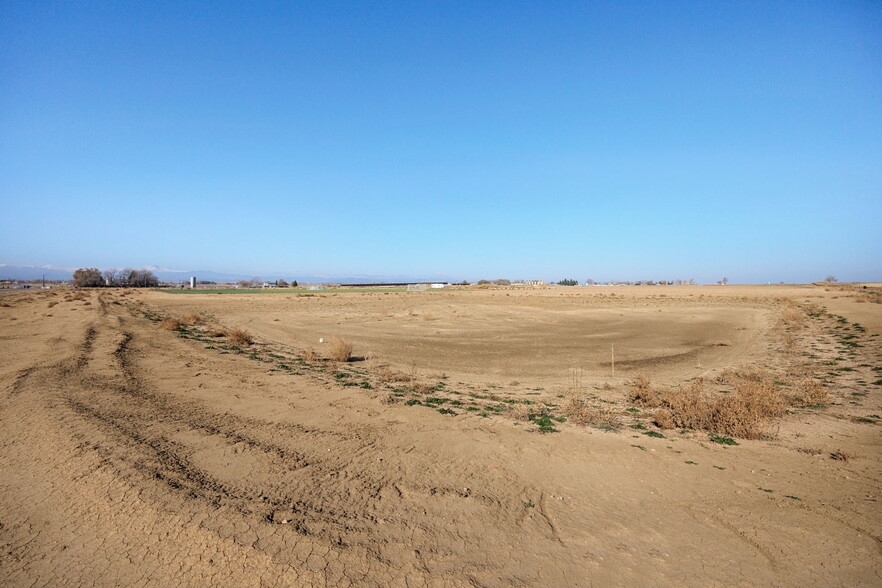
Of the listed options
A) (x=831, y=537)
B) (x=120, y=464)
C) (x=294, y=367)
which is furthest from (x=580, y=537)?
(x=294, y=367)

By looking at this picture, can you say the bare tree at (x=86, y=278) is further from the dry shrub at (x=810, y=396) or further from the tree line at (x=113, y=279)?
the dry shrub at (x=810, y=396)

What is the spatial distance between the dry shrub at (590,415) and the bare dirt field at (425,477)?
6cm

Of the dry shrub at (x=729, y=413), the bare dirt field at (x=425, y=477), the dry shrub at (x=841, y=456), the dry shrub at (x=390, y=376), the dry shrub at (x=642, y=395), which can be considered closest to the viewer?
the bare dirt field at (x=425, y=477)

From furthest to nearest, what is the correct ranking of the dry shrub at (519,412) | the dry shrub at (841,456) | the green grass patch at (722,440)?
1. the dry shrub at (519,412)
2. the green grass patch at (722,440)
3. the dry shrub at (841,456)

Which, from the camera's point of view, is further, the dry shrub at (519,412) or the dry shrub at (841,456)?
the dry shrub at (519,412)

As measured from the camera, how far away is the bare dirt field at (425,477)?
4.05 meters

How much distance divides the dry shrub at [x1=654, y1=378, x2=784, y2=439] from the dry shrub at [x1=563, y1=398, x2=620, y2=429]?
0.87 metres

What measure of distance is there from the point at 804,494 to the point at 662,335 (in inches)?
791

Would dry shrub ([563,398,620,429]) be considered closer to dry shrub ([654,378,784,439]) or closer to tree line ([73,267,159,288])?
dry shrub ([654,378,784,439])

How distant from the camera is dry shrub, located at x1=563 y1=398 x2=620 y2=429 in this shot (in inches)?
331

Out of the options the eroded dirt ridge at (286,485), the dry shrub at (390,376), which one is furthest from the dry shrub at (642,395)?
the dry shrub at (390,376)

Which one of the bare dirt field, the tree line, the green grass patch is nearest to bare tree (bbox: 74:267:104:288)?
the tree line

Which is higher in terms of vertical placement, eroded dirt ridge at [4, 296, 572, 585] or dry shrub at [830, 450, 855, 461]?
eroded dirt ridge at [4, 296, 572, 585]

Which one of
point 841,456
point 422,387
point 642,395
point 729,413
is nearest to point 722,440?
point 729,413
